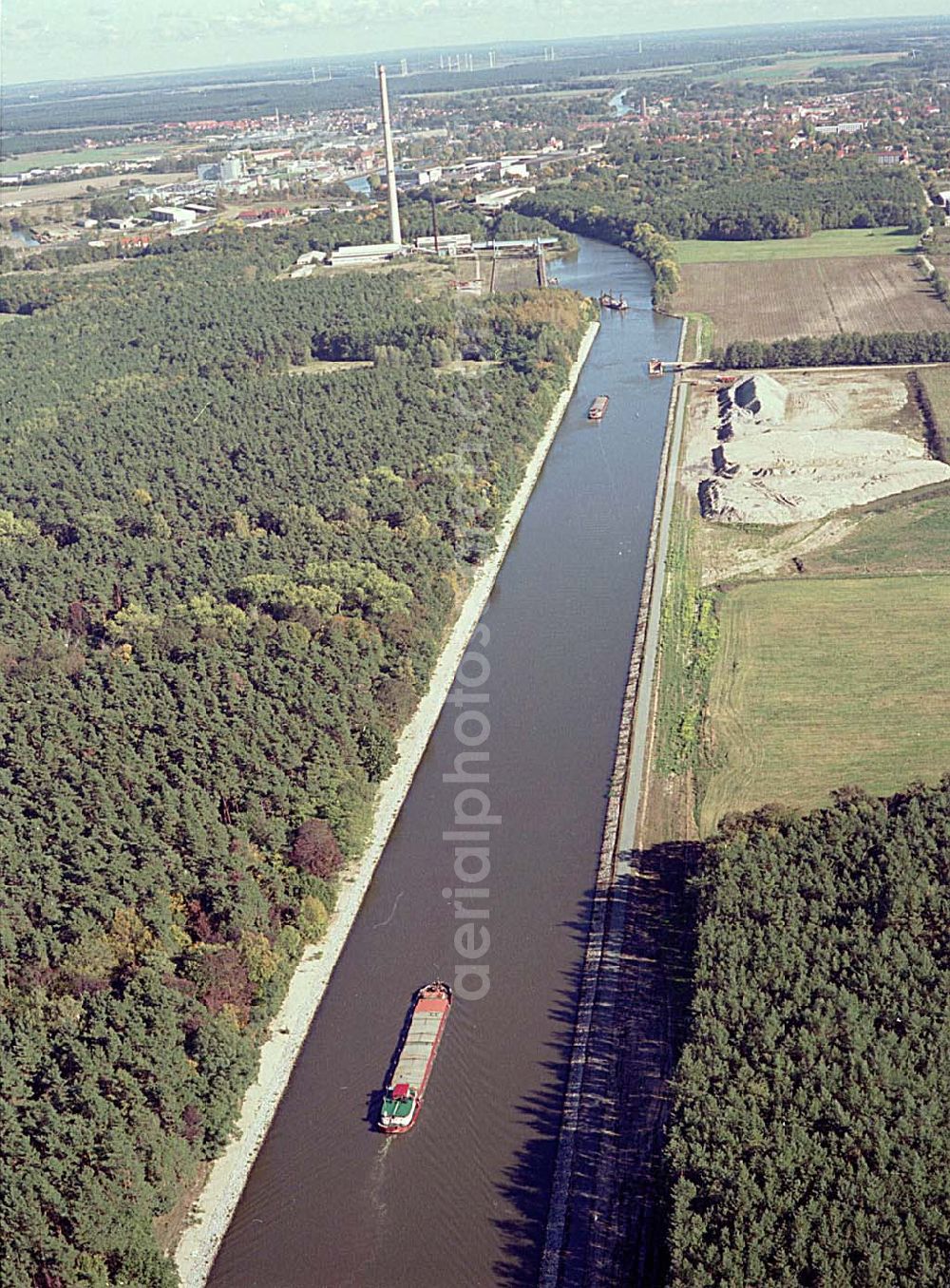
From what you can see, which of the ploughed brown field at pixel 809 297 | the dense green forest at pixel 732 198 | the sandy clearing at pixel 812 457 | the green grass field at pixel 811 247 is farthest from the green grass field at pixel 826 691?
the dense green forest at pixel 732 198

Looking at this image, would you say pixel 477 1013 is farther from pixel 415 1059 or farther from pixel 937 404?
pixel 937 404

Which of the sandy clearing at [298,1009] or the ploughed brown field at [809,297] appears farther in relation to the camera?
the ploughed brown field at [809,297]

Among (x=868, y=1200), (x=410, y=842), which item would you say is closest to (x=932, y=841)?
(x=868, y=1200)

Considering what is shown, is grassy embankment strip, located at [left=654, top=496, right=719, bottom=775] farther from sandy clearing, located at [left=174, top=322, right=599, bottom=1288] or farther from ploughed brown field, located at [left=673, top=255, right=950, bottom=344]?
ploughed brown field, located at [left=673, top=255, right=950, bottom=344]

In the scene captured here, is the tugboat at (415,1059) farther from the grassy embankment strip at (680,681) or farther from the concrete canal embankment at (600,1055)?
the grassy embankment strip at (680,681)

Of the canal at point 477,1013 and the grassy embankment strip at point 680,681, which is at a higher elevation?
the grassy embankment strip at point 680,681

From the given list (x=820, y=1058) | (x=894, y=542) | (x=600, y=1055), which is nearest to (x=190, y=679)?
(x=600, y=1055)

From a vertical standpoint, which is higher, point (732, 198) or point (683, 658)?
point (732, 198)
